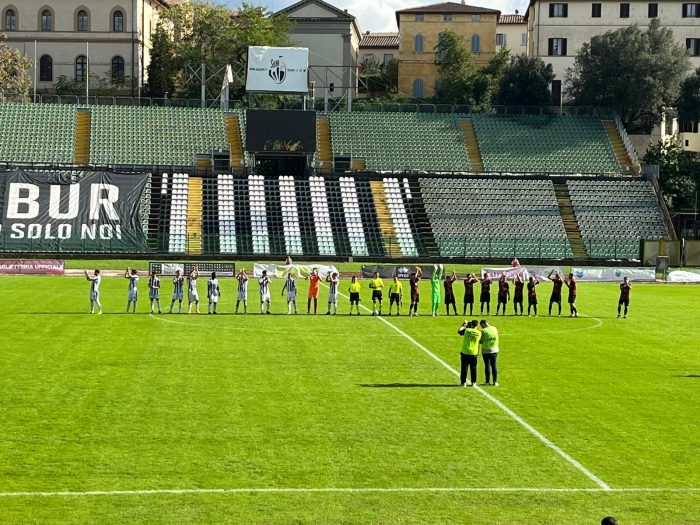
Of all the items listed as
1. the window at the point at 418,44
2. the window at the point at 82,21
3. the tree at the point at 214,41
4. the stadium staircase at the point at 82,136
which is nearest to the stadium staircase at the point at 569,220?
the tree at the point at 214,41

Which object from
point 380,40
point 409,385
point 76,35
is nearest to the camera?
point 409,385

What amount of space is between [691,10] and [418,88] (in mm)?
29901

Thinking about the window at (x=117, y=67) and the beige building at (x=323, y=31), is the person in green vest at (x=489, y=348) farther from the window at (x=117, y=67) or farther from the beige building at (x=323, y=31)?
the beige building at (x=323, y=31)

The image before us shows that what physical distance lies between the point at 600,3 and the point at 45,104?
50210mm

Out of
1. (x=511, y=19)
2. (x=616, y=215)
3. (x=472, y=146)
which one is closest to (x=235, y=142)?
(x=472, y=146)

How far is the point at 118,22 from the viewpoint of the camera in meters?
105

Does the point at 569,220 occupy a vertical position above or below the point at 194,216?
Answer: above

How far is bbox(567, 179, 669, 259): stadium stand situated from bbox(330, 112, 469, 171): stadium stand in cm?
937

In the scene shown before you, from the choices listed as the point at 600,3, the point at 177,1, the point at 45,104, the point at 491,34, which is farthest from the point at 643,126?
the point at 177,1

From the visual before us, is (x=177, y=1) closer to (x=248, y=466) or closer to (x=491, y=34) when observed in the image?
(x=491, y=34)

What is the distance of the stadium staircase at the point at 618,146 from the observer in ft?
267

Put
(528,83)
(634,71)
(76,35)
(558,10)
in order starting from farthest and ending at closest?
(76,35)
(558,10)
(528,83)
(634,71)

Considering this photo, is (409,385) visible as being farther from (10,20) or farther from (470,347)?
(10,20)

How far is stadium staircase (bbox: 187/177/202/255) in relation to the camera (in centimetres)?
6862
